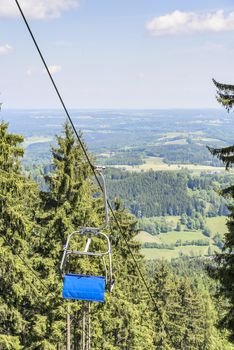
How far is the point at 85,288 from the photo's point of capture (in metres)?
9.53

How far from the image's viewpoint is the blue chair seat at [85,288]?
31.1 feet

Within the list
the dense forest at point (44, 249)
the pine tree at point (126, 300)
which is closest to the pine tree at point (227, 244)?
the dense forest at point (44, 249)

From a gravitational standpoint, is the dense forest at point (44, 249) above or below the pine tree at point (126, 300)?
above

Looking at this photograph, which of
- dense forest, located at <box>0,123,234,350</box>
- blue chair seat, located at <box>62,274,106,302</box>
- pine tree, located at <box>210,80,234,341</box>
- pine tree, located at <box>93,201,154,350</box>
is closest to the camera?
blue chair seat, located at <box>62,274,106,302</box>

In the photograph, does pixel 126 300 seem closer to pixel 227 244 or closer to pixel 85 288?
pixel 227 244

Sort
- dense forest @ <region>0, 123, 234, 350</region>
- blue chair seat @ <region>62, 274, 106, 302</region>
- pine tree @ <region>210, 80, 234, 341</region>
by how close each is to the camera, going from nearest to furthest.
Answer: blue chair seat @ <region>62, 274, 106, 302</region> → pine tree @ <region>210, 80, 234, 341</region> → dense forest @ <region>0, 123, 234, 350</region>

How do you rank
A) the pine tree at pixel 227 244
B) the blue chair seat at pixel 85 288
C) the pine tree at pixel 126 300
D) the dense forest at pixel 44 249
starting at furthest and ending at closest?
the pine tree at pixel 126 300, the dense forest at pixel 44 249, the pine tree at pixel 227 244, the blue chair seat at pixel 85 288

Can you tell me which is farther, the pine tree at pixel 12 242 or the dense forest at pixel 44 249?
the dense forest at pixel 44 249

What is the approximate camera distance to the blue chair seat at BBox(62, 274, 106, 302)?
948 centimetres

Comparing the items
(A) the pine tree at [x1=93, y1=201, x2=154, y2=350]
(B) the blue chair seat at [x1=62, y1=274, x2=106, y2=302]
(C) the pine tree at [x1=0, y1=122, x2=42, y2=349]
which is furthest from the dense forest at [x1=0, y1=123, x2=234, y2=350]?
(B) the blue chair seat at [x1=62, y1=274, x2=106, y2=302]

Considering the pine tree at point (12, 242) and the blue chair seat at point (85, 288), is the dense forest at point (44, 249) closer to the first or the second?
the pine tree at point (12, 242)

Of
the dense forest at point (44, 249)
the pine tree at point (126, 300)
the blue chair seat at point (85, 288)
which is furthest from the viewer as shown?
the pine tree at point (126, 300)

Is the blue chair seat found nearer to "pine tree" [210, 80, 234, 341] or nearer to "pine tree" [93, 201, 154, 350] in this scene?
"pine tree" [210, 80, 234, 341]

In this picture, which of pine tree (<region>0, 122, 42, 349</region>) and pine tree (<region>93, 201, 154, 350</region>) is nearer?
pine tree (<region>0, 122, 42, 349</region>)
